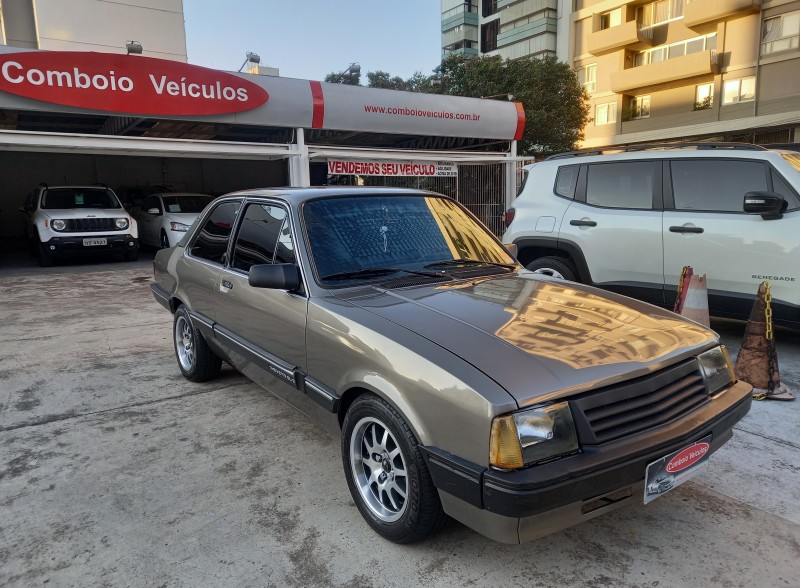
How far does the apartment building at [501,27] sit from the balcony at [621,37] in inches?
171

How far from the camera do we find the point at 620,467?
2051mm

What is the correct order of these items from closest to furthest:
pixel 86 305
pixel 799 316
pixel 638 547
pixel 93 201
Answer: pixel 638 547, pixel 799 316, pixel 86 305, pixel 93 201

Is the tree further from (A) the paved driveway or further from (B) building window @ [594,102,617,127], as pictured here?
(A) the paved driveway

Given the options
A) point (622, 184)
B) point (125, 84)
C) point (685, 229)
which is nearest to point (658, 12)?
point (125, 84)

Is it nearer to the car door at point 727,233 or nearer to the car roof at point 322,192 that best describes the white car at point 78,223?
the car roof at point 322,192

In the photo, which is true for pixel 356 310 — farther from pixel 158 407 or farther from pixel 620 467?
pixel 158 407

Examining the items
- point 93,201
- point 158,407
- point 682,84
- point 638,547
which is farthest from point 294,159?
point 682,84

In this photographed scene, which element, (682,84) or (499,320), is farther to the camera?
(682,84)

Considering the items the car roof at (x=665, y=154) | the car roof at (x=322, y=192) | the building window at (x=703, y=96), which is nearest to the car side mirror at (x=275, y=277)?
the car roof at (x=322, y=192)

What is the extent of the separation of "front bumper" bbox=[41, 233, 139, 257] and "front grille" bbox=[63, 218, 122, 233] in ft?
0.43

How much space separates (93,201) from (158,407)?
1061cm

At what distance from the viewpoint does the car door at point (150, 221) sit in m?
14.2

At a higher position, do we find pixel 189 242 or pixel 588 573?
pixel 189 242

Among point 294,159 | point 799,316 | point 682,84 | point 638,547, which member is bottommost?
point 638,547
